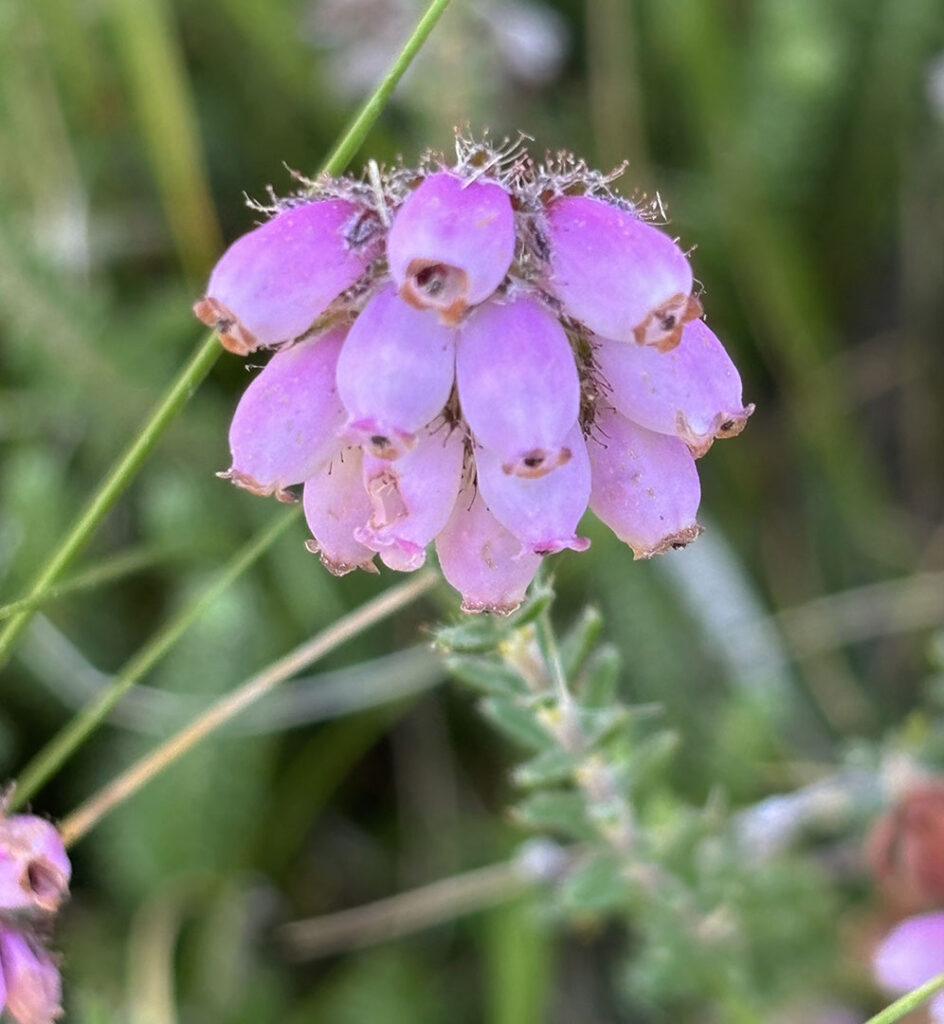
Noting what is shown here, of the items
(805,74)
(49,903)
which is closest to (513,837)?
(49,903)

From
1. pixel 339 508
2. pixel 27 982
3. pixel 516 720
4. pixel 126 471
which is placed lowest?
pixel 27 982

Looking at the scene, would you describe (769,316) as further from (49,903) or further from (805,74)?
(49,903)

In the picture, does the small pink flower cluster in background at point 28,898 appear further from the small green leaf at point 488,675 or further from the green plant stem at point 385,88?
the green plant stem at point 385,88

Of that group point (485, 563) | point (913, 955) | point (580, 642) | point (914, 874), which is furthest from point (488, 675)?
point (914, 874)

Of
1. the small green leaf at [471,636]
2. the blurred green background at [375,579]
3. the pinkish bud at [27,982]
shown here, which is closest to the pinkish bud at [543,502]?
the small green leaf at [471,636]

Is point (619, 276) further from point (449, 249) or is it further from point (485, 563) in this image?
point (485, 563)
